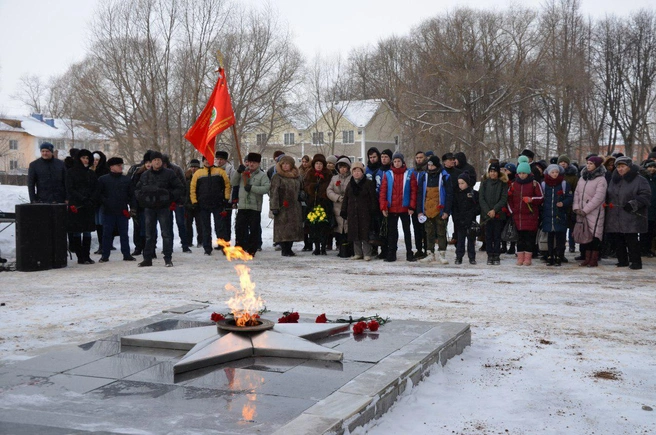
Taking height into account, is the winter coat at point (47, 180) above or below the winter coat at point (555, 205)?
above

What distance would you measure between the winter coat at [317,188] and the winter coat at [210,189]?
5.37ft

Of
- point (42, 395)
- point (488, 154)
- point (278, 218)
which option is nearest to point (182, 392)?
point (42, 395)

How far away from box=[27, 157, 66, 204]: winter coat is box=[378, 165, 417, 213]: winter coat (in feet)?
19.6

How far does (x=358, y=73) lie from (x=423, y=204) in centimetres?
4617

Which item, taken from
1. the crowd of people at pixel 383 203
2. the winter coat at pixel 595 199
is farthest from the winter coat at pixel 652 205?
the winter coat at pixel 595 199

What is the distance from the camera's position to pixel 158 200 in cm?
1266

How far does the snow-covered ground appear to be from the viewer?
15.3 feet

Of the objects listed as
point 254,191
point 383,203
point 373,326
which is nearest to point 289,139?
point 254,191

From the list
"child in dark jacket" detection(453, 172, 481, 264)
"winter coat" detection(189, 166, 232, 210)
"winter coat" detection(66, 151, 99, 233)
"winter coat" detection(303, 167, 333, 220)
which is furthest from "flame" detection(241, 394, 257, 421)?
"winter coat" detection(189, 166, 232, 210)

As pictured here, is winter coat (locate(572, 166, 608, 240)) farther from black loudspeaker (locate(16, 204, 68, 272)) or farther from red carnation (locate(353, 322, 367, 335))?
black loudspeaker (locate(16, 204, 68, 272))

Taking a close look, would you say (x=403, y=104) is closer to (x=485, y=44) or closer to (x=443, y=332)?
(x=485, y=44)

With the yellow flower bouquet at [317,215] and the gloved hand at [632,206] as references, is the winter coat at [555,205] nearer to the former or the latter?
the gloved hand at [632,206]

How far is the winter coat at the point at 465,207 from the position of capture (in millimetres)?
12953

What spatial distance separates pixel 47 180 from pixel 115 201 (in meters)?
1.31
